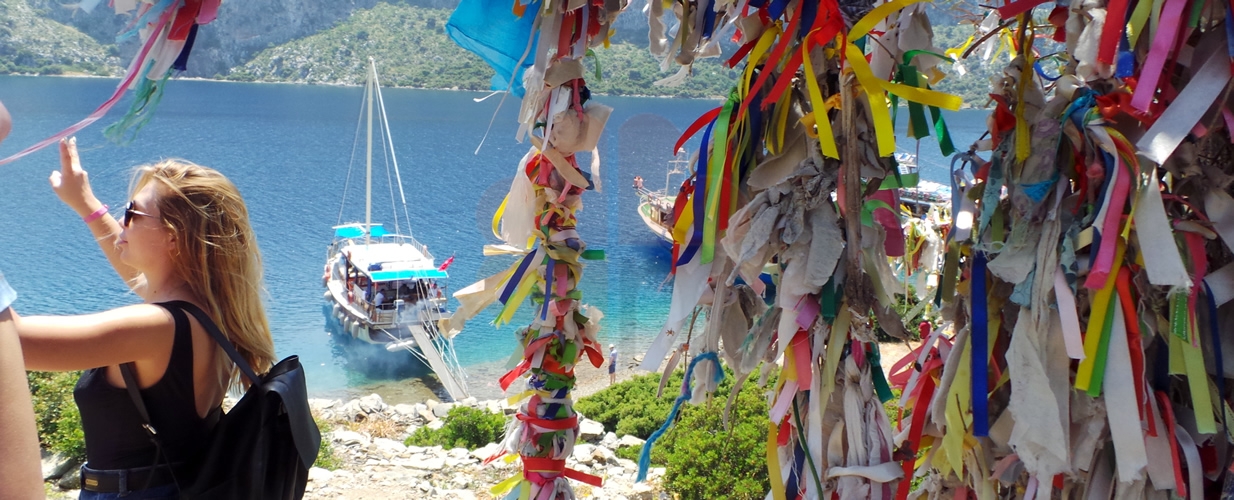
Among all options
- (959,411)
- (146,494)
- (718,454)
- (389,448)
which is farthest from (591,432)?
(959,411)

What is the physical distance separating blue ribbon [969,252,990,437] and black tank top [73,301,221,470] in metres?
1.47

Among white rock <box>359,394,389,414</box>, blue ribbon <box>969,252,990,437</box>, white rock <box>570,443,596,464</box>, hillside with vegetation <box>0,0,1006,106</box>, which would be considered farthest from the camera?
hillside with vegetation <box>0,0,1006,106</box>

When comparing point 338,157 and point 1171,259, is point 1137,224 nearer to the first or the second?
point 1171,259

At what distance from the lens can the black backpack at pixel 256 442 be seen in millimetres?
1672

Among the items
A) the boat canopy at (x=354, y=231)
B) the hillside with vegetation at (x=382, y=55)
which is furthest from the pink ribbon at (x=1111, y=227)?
the hillside with vegetation at (x=382, y=55)

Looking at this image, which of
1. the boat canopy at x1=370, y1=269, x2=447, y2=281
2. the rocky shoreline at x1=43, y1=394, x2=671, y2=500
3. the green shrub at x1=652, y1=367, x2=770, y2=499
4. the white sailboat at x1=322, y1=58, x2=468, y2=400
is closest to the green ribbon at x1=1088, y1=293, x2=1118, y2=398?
the green shrub at x1=652, y1=367, x2=770, y2=499

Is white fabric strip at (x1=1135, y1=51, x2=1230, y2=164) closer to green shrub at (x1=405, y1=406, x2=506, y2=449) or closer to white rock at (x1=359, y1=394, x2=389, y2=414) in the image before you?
green shrub at (x1=405, y1=406, x2=506, y2=449)

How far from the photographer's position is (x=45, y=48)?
197 feet

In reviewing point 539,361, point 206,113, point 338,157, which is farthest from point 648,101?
point 539,361

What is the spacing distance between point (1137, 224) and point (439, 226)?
27215 millimetres

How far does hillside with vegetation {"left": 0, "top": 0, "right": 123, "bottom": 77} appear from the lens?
5300 cm

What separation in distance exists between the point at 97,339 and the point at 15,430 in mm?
658

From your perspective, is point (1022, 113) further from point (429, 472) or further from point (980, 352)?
point (429, 472)

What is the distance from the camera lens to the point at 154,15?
1.52 meters
